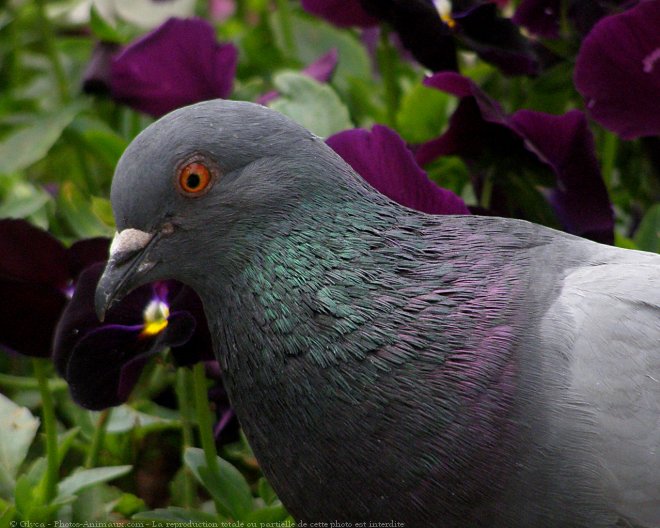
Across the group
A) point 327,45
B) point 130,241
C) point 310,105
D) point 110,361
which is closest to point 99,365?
point 110,361

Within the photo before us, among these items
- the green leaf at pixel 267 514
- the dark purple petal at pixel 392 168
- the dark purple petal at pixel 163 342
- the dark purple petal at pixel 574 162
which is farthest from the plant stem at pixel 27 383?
the dark purple petal at pixel 574 162

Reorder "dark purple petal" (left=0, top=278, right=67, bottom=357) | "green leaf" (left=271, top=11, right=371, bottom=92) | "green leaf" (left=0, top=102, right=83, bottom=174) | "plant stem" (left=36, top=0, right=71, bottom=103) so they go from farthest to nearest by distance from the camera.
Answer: "green leaf" (left=271, top=11, right=371, bottom=92) < "plant stem" (left=36, top=0, right=71, bottom=103) < "green leaf" (left=0, top=102, right=83, bottom=174) < "dark purple petal" (left=0, top=278, right=67, bottom=357)

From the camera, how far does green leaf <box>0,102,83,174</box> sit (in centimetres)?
319

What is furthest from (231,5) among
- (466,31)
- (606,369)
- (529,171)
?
(606,369)

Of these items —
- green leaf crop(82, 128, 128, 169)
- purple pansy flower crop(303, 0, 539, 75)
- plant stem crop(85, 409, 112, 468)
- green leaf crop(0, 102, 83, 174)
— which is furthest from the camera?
green leaf crop(0, 102, 83, 174)

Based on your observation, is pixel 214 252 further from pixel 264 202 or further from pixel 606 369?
pixel 606 369

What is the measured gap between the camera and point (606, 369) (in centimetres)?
183

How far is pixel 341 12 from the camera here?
9.89ft

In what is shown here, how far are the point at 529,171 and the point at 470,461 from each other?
104 cm

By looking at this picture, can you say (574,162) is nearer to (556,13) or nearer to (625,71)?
(625,71)

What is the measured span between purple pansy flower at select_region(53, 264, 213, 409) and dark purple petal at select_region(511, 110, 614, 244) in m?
0.89

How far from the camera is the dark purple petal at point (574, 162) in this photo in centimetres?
249

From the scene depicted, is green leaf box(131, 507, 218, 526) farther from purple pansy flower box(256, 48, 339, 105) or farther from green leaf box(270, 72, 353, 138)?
purple pansy flower box(256, 48, 339, 105)

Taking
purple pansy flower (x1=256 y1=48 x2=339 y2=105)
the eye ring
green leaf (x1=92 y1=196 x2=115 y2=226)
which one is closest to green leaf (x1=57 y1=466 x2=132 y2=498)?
green leaf (x1=92 y1=196 x2=115 y2=226)
